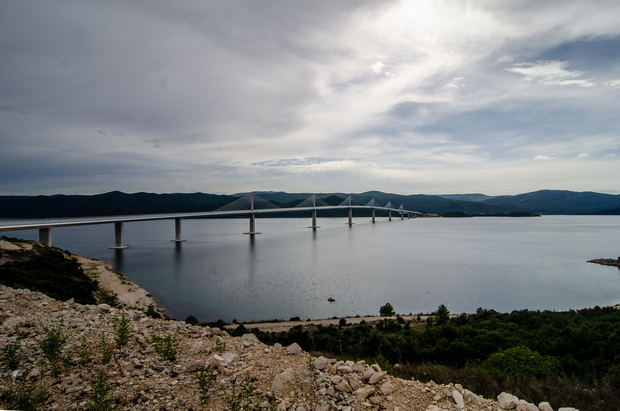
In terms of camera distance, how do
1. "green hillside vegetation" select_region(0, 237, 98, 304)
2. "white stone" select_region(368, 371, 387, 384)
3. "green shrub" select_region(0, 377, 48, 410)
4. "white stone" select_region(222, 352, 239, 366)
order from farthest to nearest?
1. "green hillside vegetation" select_region(0, 237, 98, 304)
2. "white stone" select_region(222, 352, 239, 366)
3. "white stone" select_region(368, 371, 387, 384)
4. "green shrub" select_region(0, 377, 48, 410)

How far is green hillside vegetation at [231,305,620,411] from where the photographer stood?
533 centimetres

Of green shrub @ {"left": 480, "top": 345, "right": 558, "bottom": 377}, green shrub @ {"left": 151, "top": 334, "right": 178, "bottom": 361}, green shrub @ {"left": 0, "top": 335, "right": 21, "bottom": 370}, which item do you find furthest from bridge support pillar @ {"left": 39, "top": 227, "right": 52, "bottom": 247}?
green shrub @ {"left": 480, "top": 345, "right": 558, "bottom": 377}

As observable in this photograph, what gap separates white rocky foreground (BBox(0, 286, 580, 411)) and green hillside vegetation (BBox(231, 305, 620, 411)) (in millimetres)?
1182

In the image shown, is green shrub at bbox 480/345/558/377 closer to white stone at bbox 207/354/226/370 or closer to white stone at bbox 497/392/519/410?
white stone at bbox 497/392/519/410

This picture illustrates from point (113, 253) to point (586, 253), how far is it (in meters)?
60.2

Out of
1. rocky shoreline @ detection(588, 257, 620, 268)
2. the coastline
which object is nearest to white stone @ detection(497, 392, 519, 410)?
the coastline

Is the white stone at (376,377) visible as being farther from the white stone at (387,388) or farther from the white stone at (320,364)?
the white stone at (320,364)

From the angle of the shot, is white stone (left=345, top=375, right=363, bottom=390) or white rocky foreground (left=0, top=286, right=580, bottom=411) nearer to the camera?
white rocky foreground (left=0, top=286, right=580, bottom=411)

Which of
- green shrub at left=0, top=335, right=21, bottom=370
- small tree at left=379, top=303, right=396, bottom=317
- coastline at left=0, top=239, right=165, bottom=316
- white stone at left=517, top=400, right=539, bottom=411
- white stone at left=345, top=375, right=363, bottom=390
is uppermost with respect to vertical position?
green shrub at left=0, top=335, right=21, bottom=370

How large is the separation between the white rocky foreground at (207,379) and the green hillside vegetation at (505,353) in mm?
1182

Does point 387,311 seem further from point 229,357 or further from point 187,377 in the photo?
point 187,377

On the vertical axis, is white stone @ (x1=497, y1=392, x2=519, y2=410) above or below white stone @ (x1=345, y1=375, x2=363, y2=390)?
below

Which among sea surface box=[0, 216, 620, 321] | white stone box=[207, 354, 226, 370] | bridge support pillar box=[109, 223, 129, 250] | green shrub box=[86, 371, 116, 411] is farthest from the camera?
bridge support pillar box=[109, 223, 129, 250]

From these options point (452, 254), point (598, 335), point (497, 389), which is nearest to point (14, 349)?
point (497, 389)
